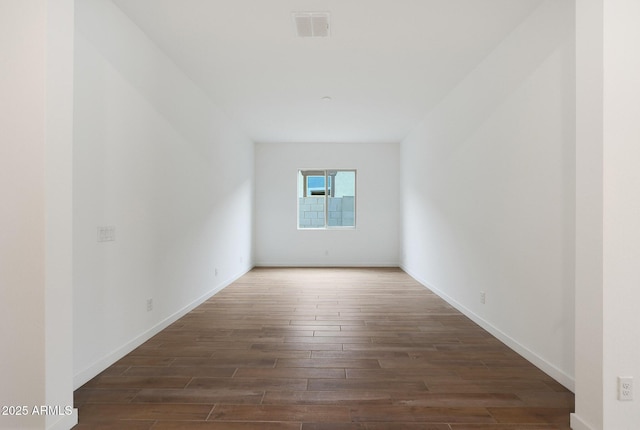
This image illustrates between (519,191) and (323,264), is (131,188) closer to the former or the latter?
(519,191)

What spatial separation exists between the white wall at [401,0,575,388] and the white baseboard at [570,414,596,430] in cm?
51

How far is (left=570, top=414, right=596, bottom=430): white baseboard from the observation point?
1.79m

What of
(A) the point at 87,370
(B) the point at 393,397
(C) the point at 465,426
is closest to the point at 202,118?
(A) the point at 87,370

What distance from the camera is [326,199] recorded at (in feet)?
27.7

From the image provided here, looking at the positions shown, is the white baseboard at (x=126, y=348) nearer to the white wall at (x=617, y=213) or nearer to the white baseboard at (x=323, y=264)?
the white wall at (x=617, y=213)

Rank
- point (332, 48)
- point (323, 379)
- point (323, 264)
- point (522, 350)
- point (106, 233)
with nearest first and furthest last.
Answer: point (323, 379)
point (106, 233)
point (522, 350)
point (332, 48)
point (323, 264)

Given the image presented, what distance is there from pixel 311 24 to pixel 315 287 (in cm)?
393

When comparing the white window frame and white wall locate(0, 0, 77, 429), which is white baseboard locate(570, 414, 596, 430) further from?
the white window frame

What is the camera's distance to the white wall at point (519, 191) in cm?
240

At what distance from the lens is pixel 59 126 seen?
1.79 m

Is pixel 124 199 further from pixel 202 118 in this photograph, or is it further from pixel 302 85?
pixel 302 85

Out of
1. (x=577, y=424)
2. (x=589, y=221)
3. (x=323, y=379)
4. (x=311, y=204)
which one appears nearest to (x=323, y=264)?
A: (x=311, y=204)

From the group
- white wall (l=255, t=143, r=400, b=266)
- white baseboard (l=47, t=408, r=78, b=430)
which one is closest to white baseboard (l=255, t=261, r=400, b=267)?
white wall (l=255, t=143, r=400, b=266)

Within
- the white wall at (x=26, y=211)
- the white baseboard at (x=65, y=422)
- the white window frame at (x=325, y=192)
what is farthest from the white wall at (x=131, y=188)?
the white window frame at (x=325, y=192)
